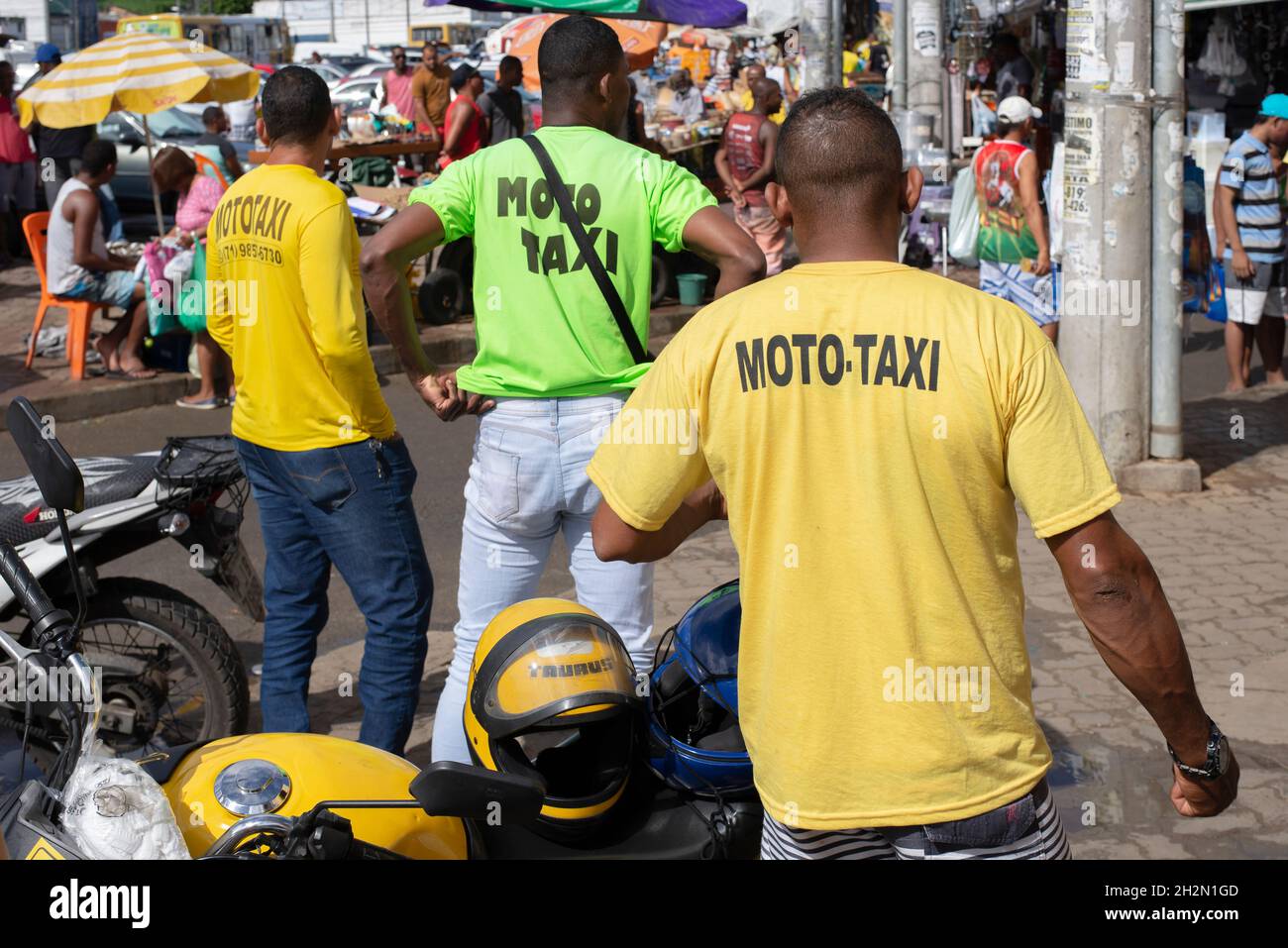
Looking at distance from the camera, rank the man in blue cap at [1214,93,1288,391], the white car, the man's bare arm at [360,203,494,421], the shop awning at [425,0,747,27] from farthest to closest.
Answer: the white car → the shop awning at [425,0,747,27] → the man in blue cap at [1214,93,1288,391] → the man's bare arm at [360,203,494,421]

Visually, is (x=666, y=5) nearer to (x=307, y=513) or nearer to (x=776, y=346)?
(x=307, y=513)

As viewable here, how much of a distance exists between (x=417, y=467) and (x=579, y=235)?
504cm

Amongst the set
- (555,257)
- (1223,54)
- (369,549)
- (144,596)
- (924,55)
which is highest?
(924,55)

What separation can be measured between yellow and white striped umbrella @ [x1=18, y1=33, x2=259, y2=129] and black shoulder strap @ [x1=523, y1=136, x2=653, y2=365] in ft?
25.2

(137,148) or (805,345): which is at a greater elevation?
(137,148)

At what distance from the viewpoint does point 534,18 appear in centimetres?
1627

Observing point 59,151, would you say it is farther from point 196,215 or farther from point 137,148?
point 196,215

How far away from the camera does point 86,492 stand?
15.0 feet

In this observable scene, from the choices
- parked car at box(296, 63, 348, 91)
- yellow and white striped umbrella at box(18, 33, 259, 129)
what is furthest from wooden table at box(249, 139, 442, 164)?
parked car at box(296, 63, 348, 91)

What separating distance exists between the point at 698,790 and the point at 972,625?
1.15m

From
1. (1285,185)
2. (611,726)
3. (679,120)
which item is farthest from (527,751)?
(679,120)

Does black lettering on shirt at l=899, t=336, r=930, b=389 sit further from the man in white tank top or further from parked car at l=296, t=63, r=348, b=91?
parked car at l=296, t=63, r=348, b=91

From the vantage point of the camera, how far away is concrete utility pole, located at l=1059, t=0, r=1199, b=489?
7.30 m

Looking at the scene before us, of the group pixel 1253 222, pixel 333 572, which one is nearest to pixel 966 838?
pixel 333 572
